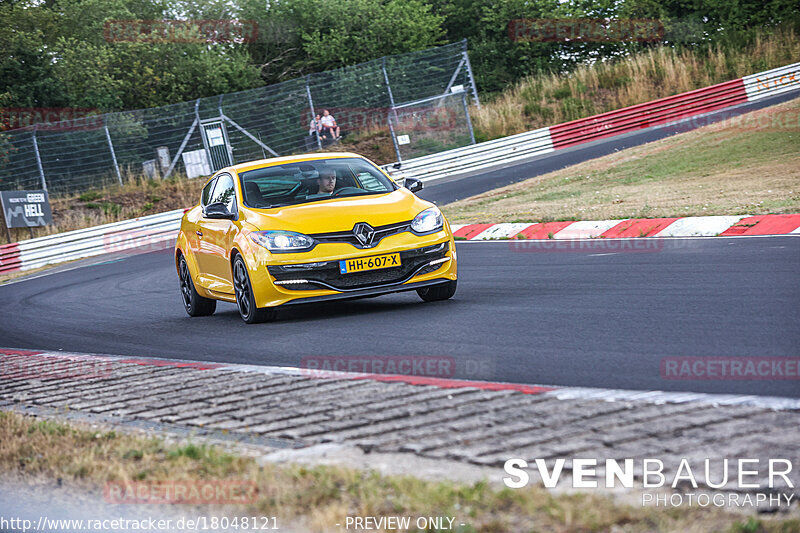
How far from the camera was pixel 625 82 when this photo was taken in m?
39.2

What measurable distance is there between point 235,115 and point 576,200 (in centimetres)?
1539

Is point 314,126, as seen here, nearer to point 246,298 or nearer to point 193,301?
point 193,301

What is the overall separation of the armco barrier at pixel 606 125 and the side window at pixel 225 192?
2101 cm

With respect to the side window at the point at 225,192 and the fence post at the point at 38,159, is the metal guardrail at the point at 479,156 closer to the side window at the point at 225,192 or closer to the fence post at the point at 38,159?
the fence post at the point at 38,159

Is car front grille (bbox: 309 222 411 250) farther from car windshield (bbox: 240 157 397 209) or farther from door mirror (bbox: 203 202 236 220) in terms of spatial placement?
door mirror (bbox: 203 202 236 220)

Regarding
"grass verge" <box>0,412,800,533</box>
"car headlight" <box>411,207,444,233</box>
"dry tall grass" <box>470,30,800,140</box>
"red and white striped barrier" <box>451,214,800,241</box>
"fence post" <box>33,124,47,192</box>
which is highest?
"fence post" <box>33,124,47,192</box>

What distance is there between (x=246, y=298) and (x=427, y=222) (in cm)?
186

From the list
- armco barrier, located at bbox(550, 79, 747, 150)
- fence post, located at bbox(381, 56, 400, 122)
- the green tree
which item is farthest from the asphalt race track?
the green tree

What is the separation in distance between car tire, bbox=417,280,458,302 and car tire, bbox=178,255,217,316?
2.71 m

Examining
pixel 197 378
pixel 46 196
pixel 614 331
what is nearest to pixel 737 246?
pixel 614 331

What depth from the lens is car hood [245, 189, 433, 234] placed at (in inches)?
383

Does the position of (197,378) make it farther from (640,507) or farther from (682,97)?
(682,97)

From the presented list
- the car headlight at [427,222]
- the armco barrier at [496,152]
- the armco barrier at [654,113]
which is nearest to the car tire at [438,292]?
the car headlight at [427,222]

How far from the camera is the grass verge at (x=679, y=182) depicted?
52.6ft
